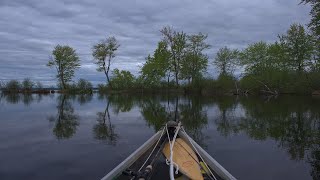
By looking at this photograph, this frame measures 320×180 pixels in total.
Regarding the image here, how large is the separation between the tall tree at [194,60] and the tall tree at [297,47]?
12.7 m

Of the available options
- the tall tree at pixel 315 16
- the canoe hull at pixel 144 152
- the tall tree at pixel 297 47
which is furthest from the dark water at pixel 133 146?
the tall tree at pixel 297 47

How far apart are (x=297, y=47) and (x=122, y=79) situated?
102 ft

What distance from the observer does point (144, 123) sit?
15.6 m

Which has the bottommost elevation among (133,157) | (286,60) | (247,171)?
(247,171)

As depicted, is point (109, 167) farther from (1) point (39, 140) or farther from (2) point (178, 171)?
(1) point (39, 140)

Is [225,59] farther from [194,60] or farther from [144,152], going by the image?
[144,152]

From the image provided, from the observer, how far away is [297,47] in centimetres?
4853

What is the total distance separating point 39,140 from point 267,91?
156 feet

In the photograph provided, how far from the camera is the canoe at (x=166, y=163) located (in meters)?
5.58

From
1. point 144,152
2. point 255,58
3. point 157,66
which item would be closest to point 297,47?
point 255,58

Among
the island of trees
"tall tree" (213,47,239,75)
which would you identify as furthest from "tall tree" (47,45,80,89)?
"tall tree" (213,47,239,75)

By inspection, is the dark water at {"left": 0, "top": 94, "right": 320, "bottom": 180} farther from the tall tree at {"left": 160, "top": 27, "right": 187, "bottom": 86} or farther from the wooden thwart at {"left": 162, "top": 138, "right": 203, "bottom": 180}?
the tall tree at {"left": 160, "top": 27, "right": 187, "bottom": 86}

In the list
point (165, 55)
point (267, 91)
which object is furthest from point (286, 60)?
point (165, 55)

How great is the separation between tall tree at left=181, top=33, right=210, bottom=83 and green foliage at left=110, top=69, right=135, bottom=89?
11.5 meters
